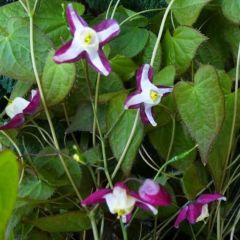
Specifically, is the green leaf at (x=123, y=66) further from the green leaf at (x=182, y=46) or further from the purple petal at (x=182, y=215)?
the purple petal at (x=182, y=215)

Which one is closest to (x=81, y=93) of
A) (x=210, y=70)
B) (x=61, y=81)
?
(x=61, y=81)

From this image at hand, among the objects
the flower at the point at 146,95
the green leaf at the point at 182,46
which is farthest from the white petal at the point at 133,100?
the green leaf at the point at 182,46

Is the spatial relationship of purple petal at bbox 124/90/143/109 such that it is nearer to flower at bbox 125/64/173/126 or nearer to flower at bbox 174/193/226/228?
flower at bbox 125/64/173/126

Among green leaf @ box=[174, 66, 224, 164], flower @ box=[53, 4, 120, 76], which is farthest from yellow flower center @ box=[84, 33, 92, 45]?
green leaf @ box=[174, 66, 224, 164]

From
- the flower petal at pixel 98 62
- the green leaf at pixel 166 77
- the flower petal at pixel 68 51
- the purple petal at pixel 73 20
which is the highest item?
the purple petal at pixel 73 20

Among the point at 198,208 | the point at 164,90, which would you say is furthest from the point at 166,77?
the point at 198,208

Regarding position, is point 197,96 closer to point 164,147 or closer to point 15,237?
point 164,147
